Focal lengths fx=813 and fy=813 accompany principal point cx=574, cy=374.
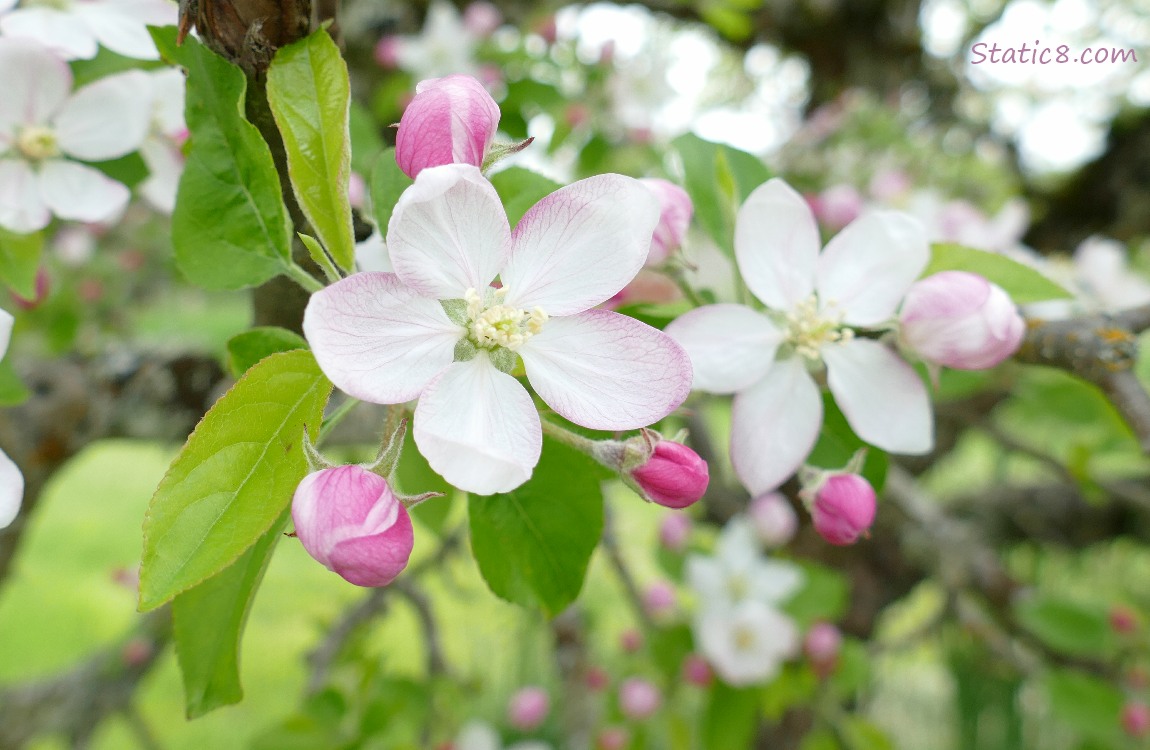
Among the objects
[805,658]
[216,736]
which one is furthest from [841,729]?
[216,736]

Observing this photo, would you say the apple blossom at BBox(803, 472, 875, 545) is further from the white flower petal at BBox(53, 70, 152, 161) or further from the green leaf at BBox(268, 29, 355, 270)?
the white flower petal at BBox(53, 70, 152, 161)

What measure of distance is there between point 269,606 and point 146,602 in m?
3.59

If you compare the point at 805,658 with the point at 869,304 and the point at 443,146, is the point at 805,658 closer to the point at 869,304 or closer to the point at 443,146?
the point at 869,304

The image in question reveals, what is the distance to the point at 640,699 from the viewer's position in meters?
1.81

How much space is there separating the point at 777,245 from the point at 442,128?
31 centimetres

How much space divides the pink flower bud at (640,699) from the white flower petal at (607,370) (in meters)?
1.49

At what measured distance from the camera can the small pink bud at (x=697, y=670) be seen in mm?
1619

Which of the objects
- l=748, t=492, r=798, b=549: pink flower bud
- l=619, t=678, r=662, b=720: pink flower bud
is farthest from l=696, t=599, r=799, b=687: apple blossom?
l=619, t=678, r=662, b=720: pink flower bud

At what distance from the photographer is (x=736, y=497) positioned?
Result: 1877 millimetres

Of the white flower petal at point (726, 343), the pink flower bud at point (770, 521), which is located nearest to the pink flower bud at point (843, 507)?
the white flower petal at point (726, 343)

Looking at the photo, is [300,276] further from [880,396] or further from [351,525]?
[880,396]

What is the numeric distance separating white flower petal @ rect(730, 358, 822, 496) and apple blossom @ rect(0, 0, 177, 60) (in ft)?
1.86

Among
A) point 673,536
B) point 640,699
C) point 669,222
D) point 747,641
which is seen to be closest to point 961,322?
point 669,222

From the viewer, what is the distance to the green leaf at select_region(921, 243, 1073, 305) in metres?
0.72
